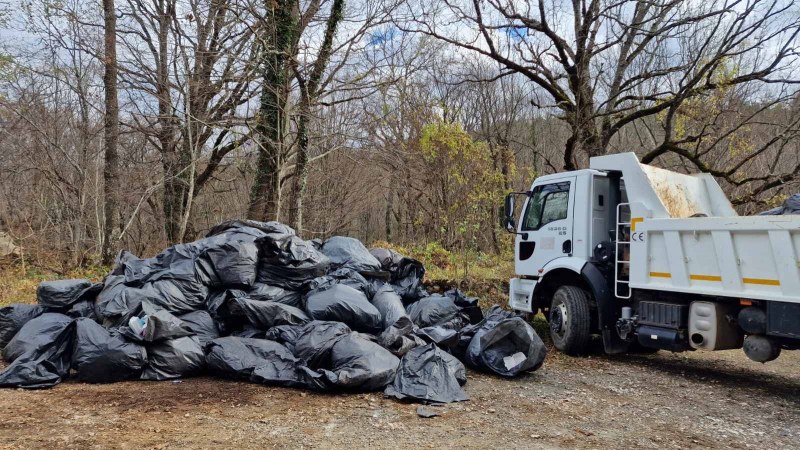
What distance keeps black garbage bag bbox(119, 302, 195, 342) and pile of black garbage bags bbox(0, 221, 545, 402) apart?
12mm

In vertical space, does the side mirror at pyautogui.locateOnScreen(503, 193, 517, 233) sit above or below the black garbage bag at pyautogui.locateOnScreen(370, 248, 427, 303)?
above

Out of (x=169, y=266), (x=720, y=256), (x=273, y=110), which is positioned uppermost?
(x=273, y=110)

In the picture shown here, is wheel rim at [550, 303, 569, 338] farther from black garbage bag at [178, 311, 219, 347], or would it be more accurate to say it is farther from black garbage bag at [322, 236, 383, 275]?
black garbage bag at [178, 311, 219, 347]

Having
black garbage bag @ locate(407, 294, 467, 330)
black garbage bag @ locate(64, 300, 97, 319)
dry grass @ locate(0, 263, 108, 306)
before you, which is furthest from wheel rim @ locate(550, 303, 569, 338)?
dry grass @ locate(0, 263, 108, 306)

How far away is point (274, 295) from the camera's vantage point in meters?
5.79

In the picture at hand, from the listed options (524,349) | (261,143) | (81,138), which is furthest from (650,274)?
(81,138)

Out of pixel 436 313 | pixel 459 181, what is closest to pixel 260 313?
pixel 436 313

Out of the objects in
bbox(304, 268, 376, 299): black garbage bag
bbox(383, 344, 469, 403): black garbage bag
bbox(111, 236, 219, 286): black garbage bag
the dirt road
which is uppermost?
bbox(111, 236, 219, 286): black garbage bag

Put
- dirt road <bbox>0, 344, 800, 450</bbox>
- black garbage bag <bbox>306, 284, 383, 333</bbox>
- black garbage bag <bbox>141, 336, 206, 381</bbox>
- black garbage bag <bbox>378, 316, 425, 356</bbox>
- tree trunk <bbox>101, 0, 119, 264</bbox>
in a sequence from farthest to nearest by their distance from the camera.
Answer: tree trunk <bbox>101, 0, 119, 264</bbox> < black garbage bag <bbox>306, 284, 383, 333</bbox> < black garbage bag <bbox>378, 316, 425, 356</bbox> < black garbage bag <bbox>141, 336, 206, 381</bbox> < dirt road <bbox>0, 344, 800, 450</bbox>

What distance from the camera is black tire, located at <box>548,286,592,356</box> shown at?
6.26 meters

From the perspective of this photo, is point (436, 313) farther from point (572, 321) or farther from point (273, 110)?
point (273, 110)

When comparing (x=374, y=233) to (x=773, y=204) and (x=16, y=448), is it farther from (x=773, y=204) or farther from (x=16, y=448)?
(x=16, y=448)

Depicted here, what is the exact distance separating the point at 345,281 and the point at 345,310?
31.9 inches

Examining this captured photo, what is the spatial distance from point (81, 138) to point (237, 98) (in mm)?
5893
